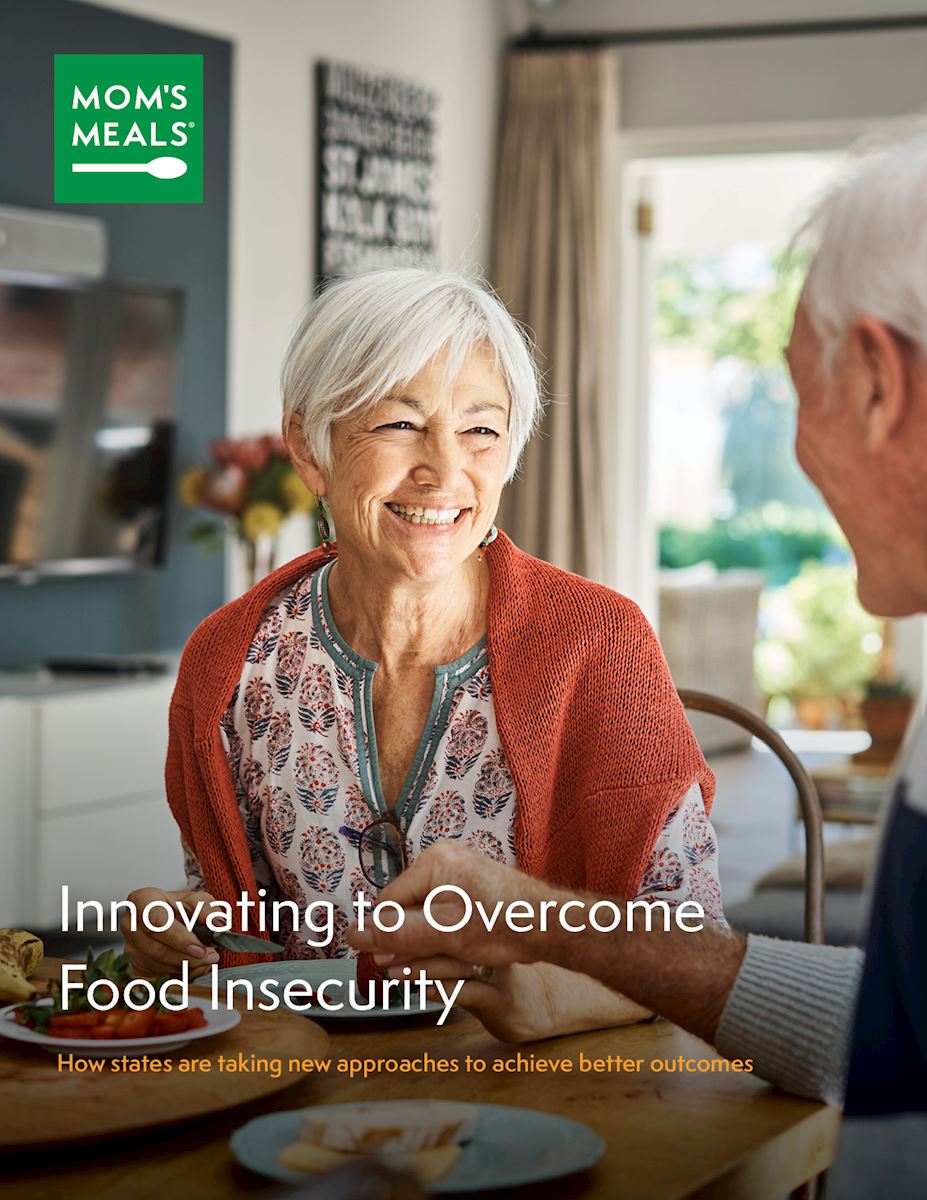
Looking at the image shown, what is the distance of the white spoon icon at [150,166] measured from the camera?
3.76 metres

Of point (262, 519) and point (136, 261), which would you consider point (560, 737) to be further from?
point (136, 261)

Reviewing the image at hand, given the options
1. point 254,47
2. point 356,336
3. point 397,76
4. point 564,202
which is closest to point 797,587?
point 564,202

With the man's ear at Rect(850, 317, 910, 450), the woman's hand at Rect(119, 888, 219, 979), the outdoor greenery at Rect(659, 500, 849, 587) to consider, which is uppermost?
the man's ear at Rect(850, 317, 910, 450)

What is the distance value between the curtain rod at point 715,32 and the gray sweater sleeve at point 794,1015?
17.1 feet

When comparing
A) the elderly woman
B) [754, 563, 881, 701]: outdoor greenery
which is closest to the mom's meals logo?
the elderly woman

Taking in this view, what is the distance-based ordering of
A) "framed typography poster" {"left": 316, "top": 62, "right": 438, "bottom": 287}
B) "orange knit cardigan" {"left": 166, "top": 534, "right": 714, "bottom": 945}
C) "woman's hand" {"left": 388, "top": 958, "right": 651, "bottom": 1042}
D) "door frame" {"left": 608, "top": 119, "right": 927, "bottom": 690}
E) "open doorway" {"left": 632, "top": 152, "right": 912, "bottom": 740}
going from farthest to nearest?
1. "open doorway" {"left": 632, "top": 152, "right": 912, "bottom": 740}
2. "door frame" {"left": 608, "top": 119, "right": 927, "bottom": 690}
3. "framed typography poster" {"left": 316, "top": 62, "right": 438, "bottom": 287}
4. "orange knit cardigan" {"left": 166, "top": 534, "right": 714, "bottom": 945}
5. "woman's hand" {"left": 388, "top": 958, "right": 651, "bottom": 1042}

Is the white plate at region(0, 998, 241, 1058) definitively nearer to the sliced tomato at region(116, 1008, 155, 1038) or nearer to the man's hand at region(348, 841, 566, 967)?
the sliced tomato at region(116, 1008, 155, 1038)

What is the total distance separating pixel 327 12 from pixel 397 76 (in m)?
0.35

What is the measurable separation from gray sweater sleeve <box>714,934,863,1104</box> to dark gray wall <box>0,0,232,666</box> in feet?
10.4

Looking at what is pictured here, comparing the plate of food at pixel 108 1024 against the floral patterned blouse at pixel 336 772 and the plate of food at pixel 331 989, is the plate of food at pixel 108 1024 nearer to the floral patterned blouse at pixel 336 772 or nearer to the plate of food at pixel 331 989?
the plate of food at pixel 331 989

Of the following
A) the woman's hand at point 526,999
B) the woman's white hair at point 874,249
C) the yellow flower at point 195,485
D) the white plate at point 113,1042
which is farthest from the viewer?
the yellow flower at point 195,485

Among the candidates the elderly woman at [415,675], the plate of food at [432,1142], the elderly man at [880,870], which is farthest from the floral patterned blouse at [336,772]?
the plate of food at [432,1142]

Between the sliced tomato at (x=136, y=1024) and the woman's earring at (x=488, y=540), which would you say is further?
the woman's earring at (x=488, y=540)

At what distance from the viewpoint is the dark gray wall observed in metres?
4.04
